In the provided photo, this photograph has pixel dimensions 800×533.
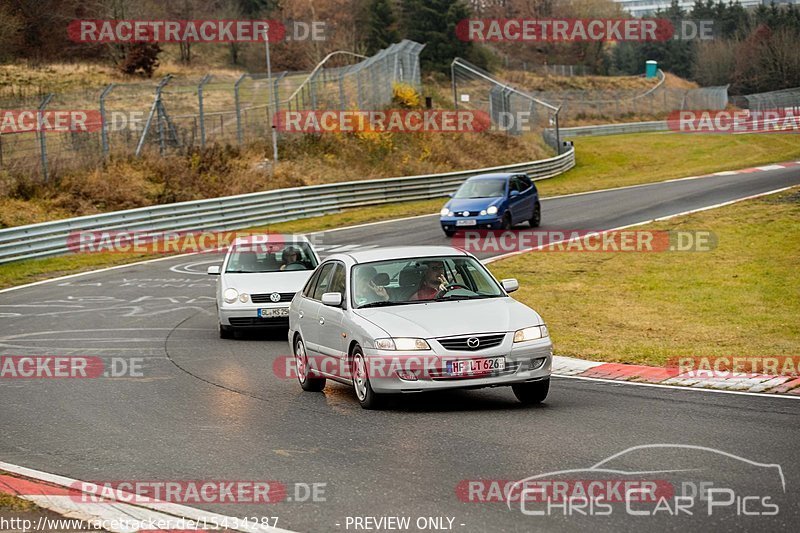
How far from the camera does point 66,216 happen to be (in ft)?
108

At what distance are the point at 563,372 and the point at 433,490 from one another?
5768mm

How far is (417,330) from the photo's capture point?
10008mm

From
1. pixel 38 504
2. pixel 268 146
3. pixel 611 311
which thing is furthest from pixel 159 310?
pixel 268 146

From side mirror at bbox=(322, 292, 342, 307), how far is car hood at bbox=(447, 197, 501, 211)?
58.6 ft

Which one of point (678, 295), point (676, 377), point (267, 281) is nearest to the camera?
point (676, 377)

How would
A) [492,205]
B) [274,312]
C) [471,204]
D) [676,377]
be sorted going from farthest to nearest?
[471,204]
[492,205]
[274,312]
[676,377]

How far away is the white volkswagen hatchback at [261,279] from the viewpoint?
16328 millimetres

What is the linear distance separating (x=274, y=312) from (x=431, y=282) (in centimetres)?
564

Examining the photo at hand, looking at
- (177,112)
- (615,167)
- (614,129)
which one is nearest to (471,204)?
(177,112)

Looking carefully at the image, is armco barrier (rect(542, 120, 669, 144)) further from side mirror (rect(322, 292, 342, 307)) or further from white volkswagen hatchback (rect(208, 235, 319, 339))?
side mirror (rect(322, 292, 342, 307))

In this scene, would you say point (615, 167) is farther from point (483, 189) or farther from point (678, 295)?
point (678, 295)

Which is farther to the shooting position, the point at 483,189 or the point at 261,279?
the point at 483,189

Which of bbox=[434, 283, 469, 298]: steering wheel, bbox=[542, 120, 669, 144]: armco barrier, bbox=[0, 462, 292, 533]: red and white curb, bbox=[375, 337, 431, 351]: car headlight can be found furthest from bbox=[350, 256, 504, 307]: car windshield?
bbox=[542, 120, 669, 144]: armco barrier

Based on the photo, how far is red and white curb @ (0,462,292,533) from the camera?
21.7ft
